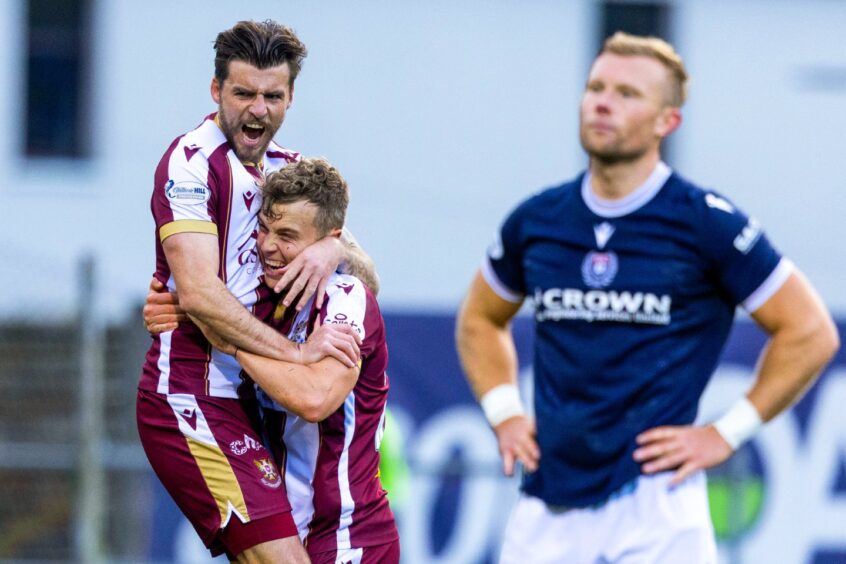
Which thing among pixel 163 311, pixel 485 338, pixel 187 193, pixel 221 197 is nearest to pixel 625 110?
pixel 485 338

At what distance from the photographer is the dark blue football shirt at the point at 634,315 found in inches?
191

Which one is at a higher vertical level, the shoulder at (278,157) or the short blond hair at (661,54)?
the short blond hair at (661,54)

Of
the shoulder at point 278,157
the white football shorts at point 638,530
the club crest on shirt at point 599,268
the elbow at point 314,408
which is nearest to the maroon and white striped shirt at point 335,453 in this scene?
the elbow at point 314,408

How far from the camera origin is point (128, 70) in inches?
612

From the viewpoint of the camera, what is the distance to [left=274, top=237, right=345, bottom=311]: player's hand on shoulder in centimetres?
439

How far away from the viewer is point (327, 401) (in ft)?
14.1

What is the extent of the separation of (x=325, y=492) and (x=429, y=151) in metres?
11.7

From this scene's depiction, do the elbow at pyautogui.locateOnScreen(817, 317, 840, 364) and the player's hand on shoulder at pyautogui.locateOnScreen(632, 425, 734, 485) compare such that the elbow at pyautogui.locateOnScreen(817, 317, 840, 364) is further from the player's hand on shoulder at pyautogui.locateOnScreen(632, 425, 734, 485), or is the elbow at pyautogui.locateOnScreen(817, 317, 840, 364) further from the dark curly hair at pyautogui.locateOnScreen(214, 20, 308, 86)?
the dark curly hair at pyautogui.locateOnScreen(214, 20, 308, 86)

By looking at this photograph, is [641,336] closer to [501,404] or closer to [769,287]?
[769,287]

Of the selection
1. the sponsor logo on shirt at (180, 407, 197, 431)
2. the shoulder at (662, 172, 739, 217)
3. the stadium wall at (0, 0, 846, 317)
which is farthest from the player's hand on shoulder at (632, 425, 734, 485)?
the stadium wall at (0, 0, 846, 317)

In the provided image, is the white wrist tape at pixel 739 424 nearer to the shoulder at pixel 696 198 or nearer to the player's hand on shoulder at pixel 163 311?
the shoulder at pixel 696 198

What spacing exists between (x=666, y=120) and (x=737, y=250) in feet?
1.71

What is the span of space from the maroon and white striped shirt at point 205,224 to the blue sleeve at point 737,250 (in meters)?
1.34

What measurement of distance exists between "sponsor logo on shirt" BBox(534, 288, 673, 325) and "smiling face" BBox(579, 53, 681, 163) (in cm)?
45
